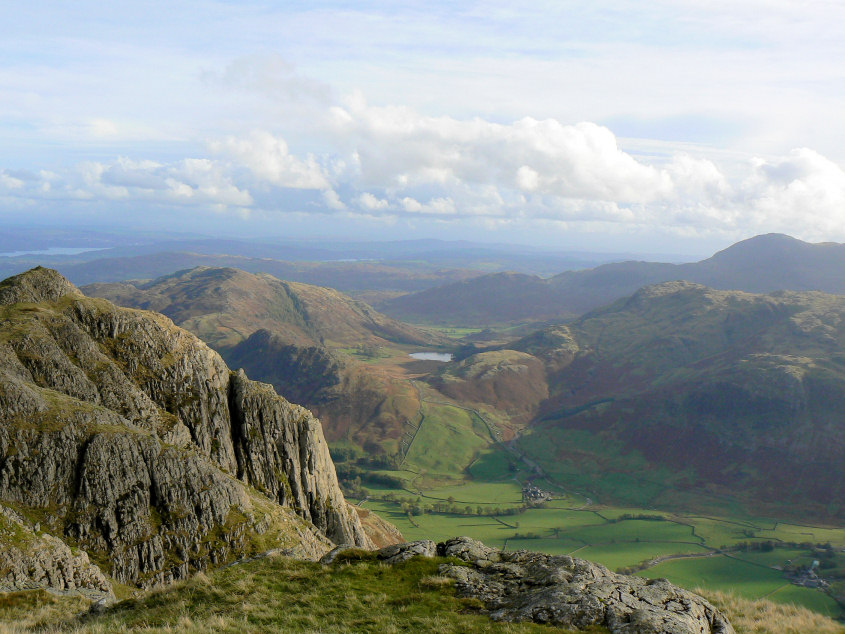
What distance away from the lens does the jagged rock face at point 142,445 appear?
6456cm

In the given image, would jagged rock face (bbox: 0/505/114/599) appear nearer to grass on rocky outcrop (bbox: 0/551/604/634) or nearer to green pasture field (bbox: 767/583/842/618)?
grass on rocky outcrop (bbox: 0/551/604/634)

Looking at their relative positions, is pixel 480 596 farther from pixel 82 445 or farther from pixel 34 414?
pixel 34 414

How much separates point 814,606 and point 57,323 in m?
204

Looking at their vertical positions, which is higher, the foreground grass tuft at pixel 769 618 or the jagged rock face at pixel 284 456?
the foreground grass tuft at pixel 769 618

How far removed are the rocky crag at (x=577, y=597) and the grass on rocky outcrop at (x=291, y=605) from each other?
1337mm

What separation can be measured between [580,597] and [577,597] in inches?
5.8

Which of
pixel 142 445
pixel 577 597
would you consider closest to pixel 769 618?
pixel 577 597

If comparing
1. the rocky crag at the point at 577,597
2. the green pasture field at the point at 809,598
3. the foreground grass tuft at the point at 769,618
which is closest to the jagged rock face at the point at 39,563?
the rocky crag at the point at 577,597

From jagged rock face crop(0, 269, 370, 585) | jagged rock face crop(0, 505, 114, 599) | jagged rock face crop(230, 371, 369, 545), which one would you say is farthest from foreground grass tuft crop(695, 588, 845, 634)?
jagged rock face crop(230, 371, 369, 545)

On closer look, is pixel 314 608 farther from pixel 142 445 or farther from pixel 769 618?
pixel 142 445

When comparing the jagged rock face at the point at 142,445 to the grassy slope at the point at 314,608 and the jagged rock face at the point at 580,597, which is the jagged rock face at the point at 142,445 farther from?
the jagged rock face at the point at 580,597

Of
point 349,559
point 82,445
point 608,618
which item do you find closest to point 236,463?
point 82,445

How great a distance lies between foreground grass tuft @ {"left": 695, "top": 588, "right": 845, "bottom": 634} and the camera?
2995 cm

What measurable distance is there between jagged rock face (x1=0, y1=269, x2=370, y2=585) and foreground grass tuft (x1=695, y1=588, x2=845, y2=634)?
188 feet
